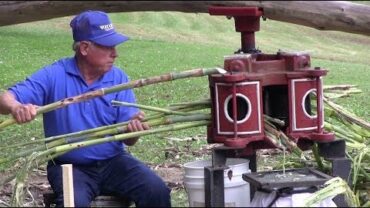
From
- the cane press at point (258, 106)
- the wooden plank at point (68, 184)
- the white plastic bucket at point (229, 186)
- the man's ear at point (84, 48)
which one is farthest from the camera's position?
the man's ear at point (84, 48)

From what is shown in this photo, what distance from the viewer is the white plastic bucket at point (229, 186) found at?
5027 millimetres

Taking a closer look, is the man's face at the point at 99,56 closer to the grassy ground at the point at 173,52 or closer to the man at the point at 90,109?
the man at the point at 90,109

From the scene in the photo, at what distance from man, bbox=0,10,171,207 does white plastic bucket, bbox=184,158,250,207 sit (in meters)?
0.30

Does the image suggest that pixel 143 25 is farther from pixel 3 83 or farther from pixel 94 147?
pixel 94 147

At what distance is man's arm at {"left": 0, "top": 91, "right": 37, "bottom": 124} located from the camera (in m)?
5.11

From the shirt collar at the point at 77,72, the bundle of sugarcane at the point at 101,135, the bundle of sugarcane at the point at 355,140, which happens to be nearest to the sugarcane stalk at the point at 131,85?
the bundle of sugarcane at the point at 101,135

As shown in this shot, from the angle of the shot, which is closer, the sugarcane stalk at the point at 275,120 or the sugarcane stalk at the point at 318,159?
the sugarcane stalk at the point at 275,120

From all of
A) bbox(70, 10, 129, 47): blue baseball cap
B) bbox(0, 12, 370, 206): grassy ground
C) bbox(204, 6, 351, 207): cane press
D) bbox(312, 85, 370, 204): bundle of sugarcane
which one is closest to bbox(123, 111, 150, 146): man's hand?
bbox(204, 6, 351, 207): cane press

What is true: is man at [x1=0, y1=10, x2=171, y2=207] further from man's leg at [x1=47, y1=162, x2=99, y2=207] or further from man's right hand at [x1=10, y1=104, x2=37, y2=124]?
man's right hand at [x1=10, y1=104, x2=37, y2=124]

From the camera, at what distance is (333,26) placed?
5805 mm

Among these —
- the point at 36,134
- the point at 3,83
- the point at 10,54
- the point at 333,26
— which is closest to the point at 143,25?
the point at 10,54

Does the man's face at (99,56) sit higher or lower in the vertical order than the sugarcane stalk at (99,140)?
higher

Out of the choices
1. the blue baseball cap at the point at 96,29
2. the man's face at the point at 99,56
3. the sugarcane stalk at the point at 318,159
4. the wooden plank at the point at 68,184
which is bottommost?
the sugarcane stalk at the point at 318,159

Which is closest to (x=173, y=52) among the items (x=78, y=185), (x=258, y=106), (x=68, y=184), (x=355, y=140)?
(x=355, y=140)
